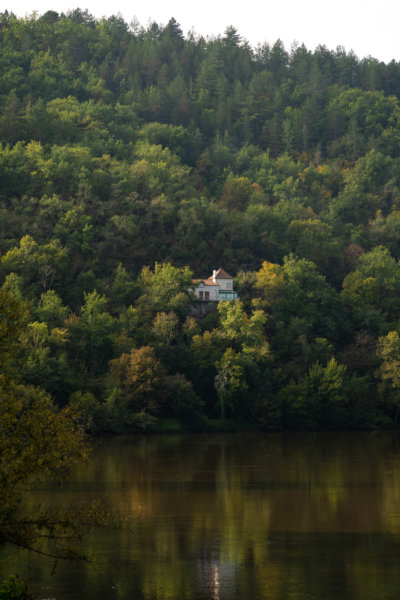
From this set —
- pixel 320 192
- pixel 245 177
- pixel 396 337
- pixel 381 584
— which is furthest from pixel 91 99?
pixel 381 584

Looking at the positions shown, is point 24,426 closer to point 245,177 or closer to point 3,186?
point 3,186

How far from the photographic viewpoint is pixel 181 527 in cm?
4603

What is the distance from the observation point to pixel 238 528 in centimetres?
4584

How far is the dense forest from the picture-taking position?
100 m

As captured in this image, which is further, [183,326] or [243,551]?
[183,326]

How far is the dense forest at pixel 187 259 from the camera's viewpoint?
100188mm

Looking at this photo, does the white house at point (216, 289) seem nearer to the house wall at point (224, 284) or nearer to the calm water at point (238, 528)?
the house wall at point (224, 284)

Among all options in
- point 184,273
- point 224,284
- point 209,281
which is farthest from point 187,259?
point 184,273

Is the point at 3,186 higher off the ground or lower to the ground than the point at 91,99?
lower

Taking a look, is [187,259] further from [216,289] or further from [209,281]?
[216,289]

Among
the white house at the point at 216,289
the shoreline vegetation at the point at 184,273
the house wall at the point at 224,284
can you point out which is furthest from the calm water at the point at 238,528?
the house wall at the point at 224,284

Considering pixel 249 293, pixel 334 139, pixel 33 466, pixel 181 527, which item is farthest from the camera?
pixel 334 139

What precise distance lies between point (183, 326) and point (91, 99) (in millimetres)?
90462

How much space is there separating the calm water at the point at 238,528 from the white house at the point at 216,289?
39.8m
